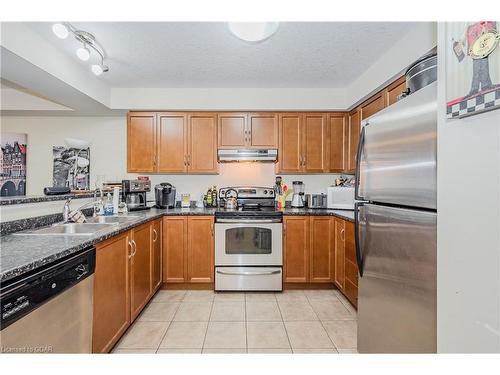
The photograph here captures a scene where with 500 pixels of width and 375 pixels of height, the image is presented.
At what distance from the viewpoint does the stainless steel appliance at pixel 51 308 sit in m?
0.98

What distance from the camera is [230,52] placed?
2393 millimetres

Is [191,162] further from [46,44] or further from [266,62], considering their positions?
[46,44]

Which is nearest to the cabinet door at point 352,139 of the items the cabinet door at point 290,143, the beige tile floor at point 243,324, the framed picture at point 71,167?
the cabinet door at point 290,143

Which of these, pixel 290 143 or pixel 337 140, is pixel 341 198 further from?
pixel 290 143

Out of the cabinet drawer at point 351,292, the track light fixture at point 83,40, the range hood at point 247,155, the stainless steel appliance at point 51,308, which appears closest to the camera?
the stainless steel appliance at point 51,308

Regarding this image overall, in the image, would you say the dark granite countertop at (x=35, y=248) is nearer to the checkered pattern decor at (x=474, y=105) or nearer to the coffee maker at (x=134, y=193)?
the coffee maker at (x=134, y=193)

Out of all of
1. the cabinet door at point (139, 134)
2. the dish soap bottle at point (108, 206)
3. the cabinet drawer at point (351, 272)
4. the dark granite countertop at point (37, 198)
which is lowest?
the cabinet drawer at point (351, 272)

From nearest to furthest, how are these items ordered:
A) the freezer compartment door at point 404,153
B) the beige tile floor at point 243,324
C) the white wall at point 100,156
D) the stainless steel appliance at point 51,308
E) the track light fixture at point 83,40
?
the stainless steel appliance at point 51,308, the freezer compartment door at point 404,153, the track light fixture at point 83,40, the beige tile floor at point 243,324, the white wall at point 100,156

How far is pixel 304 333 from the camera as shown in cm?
217

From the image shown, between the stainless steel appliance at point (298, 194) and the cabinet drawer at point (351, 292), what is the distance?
1.19 metres

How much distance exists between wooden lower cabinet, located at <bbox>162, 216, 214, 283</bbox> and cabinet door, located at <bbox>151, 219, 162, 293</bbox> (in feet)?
0.37

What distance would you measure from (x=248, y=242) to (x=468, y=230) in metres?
2.31

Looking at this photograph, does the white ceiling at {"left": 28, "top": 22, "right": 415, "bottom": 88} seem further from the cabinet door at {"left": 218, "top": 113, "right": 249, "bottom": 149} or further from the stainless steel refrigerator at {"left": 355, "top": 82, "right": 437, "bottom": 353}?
the stainless steel refrigerator at {"left": 355, "top": 82, "right": 437, "bottom": 353}
